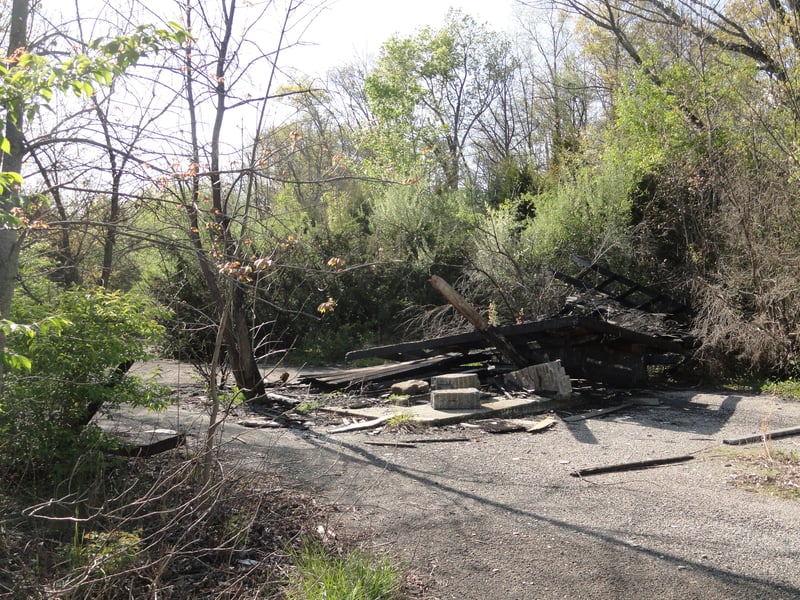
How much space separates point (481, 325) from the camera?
1113 centimetres

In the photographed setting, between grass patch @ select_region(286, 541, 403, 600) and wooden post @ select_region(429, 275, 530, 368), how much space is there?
22.6 feet

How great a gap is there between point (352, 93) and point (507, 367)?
32.0 m

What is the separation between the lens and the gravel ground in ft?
14.1

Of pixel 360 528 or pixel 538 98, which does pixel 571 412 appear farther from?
pixel 538 98

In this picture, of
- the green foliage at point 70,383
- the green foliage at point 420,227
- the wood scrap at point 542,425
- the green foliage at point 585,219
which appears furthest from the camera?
the green foliage at point 420,227

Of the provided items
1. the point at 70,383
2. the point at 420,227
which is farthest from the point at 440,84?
the point at 70,383

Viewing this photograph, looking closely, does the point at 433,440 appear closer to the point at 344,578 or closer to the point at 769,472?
the point at 769,472

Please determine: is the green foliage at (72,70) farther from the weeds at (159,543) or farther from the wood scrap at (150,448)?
the wood scrap at (150,448)

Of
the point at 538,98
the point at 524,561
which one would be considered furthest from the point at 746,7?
the point at 538,98

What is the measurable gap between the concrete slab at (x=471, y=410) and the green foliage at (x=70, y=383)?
4.22 metres

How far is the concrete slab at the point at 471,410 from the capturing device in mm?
9234

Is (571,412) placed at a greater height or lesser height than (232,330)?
lesser

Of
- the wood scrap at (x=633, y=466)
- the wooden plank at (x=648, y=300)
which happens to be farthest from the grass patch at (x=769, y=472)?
the wooden plank at (x=648, y=300)

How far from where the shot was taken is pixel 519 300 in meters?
14.3
